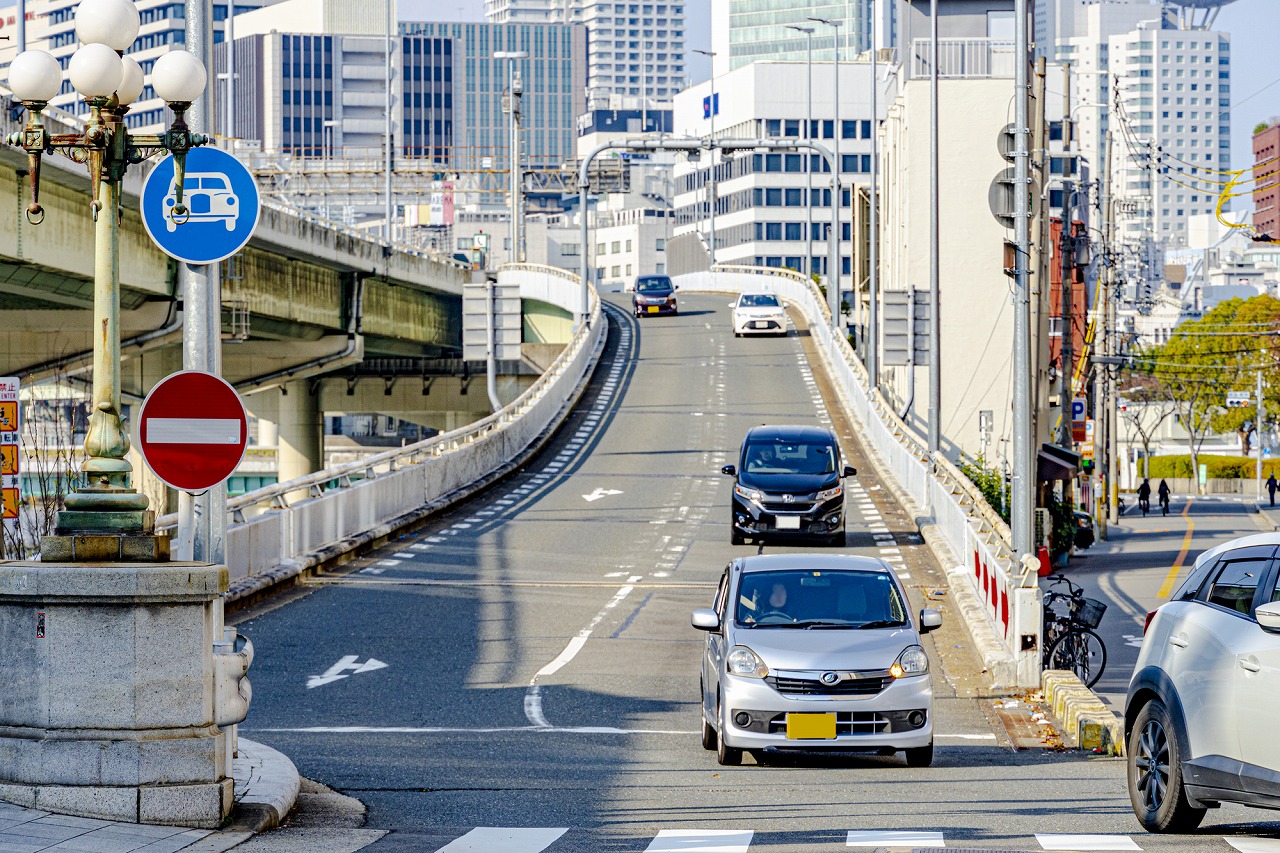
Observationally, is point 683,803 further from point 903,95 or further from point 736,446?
point 903,95

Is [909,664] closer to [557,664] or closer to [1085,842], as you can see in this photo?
[1085,842]

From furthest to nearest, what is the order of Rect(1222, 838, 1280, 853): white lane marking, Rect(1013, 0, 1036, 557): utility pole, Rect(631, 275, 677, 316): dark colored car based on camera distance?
Rect(631, 275, 677, 316): dark colored car < Rect(1013, 0, 1036, 557): utility pole < Rect(1222, 838, 1280, 853): white lane marking

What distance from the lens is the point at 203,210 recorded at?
→ 10.8 meters

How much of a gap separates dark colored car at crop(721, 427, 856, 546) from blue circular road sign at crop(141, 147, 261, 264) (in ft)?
59.0

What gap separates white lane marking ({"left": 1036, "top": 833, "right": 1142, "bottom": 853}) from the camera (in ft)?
30.6

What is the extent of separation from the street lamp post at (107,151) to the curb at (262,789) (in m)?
1.60

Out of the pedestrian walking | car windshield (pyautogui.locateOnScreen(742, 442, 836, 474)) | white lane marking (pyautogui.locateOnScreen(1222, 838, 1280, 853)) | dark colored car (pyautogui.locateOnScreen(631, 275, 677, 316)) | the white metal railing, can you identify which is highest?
the white metal railing

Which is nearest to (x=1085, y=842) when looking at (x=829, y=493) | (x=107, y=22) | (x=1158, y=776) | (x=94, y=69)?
(x=1158, y=776)

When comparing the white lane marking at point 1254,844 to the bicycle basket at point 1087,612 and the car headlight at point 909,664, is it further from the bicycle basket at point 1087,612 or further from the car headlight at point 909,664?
the bicycle basket at point 1087,612

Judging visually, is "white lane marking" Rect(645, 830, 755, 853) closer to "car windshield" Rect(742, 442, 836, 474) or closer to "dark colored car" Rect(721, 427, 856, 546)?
"dark colored car" Rect(721, 427, 856, 546)

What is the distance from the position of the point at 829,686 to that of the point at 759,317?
189ft

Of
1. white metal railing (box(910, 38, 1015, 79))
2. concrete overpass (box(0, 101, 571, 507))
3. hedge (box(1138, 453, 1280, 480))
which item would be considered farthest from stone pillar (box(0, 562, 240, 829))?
hedge (box(1138, 453, 1280, 480))

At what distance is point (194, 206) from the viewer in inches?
425

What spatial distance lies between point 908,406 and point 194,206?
37051mm
